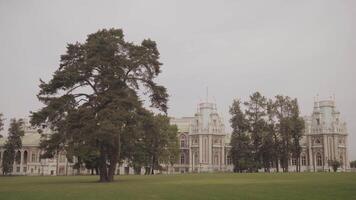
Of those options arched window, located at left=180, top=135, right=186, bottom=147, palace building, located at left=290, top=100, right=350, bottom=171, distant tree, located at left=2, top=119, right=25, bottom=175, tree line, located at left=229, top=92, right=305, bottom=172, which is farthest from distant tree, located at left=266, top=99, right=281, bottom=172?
distant tree, located at left=2, top=119, right=25, bottom=175

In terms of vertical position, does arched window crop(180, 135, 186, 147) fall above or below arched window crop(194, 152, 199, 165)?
above

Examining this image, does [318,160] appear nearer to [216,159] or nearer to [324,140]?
[324,140]

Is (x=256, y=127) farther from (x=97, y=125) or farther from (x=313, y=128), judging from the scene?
(x=97, y=125)

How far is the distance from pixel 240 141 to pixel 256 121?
4553 millimetres

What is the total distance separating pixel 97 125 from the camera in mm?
34750

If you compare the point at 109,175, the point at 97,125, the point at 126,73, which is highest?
the point at 126,73

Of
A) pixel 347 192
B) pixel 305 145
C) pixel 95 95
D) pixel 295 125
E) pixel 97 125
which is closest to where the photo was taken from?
pixel 347 192

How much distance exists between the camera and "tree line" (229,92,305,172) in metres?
70.4

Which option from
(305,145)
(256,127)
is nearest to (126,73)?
(256,127)

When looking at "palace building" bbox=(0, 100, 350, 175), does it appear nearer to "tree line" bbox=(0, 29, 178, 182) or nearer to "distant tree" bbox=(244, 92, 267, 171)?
"distant tree" bbox=(244, 92, 267, 171)

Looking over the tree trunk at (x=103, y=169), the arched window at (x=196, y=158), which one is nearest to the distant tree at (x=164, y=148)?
the tree trunk at (x=103, y=169)

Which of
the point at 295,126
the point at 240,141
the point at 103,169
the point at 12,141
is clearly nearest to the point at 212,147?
the point at 240,141

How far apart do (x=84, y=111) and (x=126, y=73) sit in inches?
226

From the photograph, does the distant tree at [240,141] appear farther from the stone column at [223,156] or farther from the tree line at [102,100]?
the tree line at [102,100]
